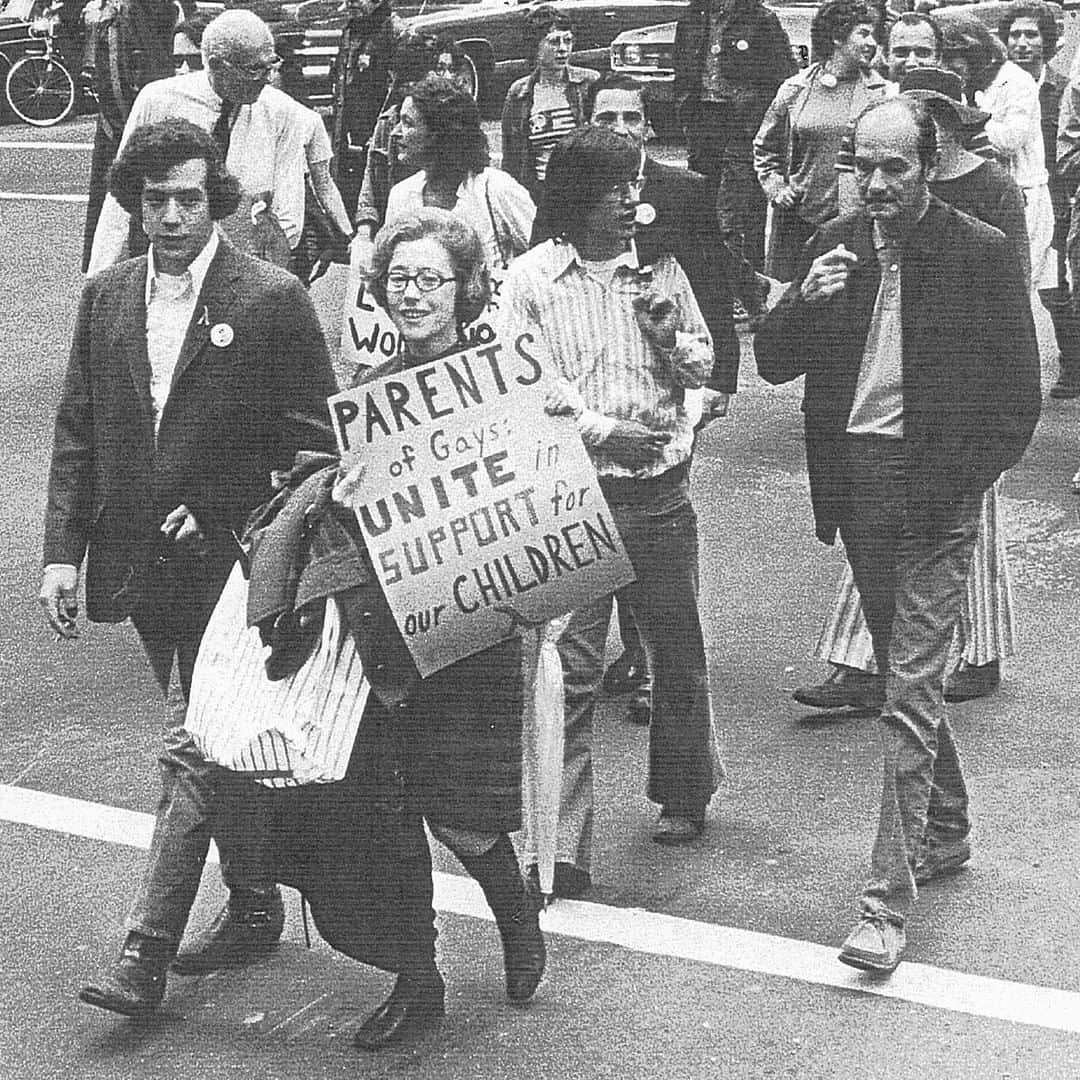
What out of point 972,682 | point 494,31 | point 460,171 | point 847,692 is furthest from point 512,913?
point 494,31

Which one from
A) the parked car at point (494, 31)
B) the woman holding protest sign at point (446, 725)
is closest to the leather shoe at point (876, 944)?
the woman holding protest sign at point (446, 725)

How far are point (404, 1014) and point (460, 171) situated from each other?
417 centimetres

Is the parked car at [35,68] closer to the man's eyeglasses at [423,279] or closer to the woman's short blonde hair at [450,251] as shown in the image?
the woman's short blonde hair at [450,251]

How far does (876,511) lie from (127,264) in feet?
6.81

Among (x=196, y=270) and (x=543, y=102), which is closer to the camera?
(x=196, y=270)

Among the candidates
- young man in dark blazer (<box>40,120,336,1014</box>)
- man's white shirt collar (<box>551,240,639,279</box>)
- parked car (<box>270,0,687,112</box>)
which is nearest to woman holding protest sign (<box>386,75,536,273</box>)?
man's white shirt collar (<box>551,240,639,279</box>)

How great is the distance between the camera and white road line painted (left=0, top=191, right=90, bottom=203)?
18953mm

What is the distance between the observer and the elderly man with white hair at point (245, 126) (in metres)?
9.55

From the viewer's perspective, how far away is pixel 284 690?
214 inches

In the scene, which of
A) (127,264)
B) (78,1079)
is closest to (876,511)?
(127,264)

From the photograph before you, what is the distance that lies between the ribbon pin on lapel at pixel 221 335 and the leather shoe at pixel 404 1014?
5.18 ft

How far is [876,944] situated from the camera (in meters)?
5.94

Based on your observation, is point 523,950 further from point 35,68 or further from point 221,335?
point 35,68

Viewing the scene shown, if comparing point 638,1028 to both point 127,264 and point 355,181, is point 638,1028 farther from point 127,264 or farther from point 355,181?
point 355,181
